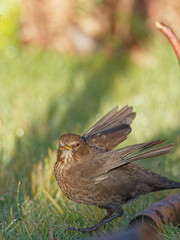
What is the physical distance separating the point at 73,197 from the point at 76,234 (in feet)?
0.96

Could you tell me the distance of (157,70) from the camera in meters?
9.14

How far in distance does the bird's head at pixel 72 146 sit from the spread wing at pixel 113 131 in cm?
36

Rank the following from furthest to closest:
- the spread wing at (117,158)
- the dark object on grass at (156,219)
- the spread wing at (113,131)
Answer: the spread wing at (113,131) < the dark object on grass at (156,219) < the spread wing at (117,158)

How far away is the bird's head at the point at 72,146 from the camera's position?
3.64 m

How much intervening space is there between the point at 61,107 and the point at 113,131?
3301 mm

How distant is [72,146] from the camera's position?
12.1 ft

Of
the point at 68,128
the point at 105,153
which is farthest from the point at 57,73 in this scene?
the point at 105,153

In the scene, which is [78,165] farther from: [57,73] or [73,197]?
[57,73]

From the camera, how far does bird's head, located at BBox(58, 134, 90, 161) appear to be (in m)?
3.64

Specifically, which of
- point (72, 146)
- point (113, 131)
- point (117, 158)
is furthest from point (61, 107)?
point (117, 158)

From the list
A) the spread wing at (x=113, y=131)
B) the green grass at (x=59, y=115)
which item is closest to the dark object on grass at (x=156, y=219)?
the green grass at (x=59, y=115)

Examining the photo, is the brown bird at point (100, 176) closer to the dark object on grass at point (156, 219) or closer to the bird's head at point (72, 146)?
the bird's head at point (72, 146)

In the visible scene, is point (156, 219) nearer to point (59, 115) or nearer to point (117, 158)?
point (117, 158)

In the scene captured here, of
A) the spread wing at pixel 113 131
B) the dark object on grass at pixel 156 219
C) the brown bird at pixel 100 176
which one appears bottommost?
the dark object on grass at pixel 156 219
